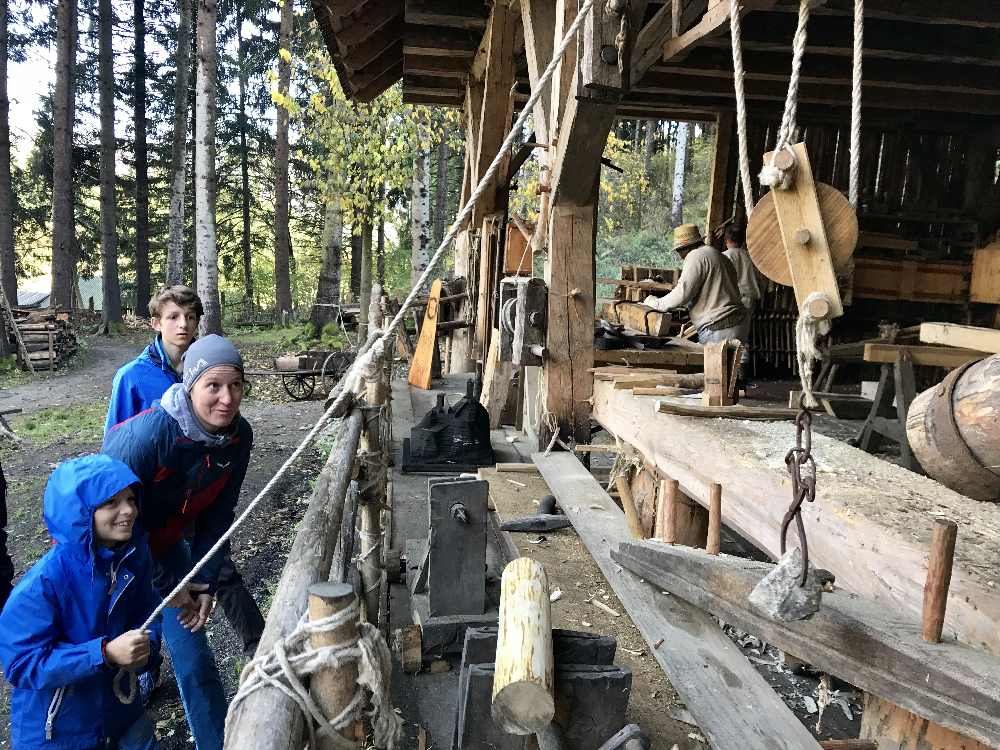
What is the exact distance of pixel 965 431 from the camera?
1522 millimetres

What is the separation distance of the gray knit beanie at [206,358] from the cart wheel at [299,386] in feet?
32.5

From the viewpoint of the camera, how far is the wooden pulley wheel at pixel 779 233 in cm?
168

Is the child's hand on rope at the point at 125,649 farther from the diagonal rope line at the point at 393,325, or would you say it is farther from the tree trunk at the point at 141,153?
the tree trunk at the point at 141,153

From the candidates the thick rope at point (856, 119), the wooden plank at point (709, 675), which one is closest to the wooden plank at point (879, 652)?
the wooden plank at point (709, 675)

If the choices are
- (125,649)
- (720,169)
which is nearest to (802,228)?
(125,649)

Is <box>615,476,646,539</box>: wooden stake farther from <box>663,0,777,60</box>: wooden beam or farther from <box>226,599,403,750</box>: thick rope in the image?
<box>663,0,777,60</box>: wooden beam

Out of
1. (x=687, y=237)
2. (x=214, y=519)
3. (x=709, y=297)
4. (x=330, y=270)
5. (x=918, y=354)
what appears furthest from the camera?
(x=330, y=270)

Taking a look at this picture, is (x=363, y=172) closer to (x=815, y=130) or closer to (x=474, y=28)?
(x=474, y=28)

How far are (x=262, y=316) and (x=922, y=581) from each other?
30856 millimetres

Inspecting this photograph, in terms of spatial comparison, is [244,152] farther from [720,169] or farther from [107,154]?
[720,169]

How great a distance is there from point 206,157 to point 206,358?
11.3m

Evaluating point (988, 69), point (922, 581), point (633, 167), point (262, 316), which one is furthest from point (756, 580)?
point (262, 316)

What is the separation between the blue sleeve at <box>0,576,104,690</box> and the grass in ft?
29.0

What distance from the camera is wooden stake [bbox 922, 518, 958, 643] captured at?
1.34 m
